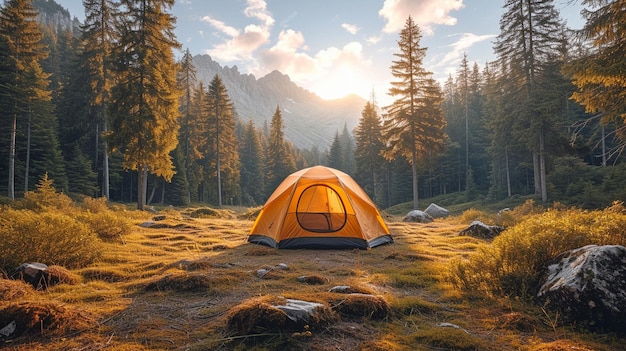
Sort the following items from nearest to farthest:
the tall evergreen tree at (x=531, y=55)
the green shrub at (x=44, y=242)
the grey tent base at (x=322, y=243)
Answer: the green shrub at (x=44, y=242), the grey tent base at (x=322, y=243), the tall evergreen tree at (x=531, y=55)

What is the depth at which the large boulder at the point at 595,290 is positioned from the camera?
135 inches

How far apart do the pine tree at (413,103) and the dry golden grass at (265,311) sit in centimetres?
1938

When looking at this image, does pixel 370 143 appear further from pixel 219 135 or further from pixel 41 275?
pixel 41 275

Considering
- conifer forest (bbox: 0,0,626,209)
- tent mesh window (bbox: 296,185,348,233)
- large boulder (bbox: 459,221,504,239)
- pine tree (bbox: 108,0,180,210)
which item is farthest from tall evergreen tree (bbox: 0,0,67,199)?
large boulder (bbox: 459,221,504,239)

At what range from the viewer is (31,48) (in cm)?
2373

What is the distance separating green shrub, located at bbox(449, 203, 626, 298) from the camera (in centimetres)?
475

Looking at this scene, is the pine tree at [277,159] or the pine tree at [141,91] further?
the pine tree at [277,159]

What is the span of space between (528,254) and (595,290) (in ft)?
4.59

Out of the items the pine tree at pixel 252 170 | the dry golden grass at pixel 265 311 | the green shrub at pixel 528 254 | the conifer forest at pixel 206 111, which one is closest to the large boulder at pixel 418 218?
the conifer forest at pixel 206 111

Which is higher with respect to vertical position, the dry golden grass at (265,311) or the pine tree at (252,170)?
the pine tree at (252,170)

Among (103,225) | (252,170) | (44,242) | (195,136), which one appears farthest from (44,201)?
(252,170)

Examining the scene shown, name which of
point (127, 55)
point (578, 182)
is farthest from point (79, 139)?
point (578, 182)

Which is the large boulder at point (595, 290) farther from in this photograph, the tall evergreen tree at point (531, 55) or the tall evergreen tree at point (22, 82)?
the tall evergreen tree at point (22, 82)

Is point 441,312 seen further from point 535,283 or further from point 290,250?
point 290,250
